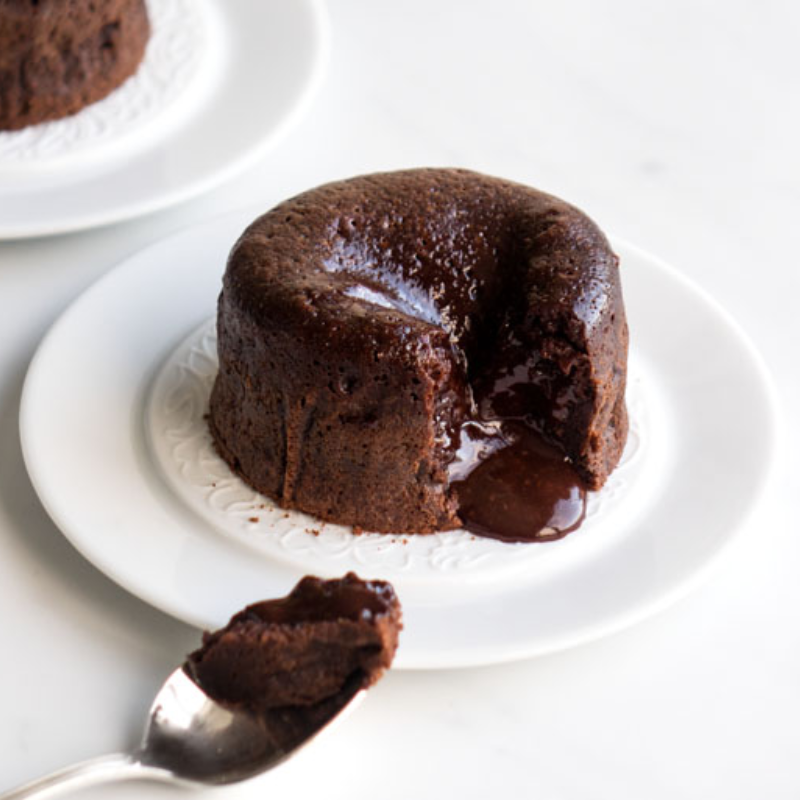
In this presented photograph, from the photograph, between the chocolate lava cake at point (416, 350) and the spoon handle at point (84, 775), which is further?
the chocolate lava cake at point (416, 350)

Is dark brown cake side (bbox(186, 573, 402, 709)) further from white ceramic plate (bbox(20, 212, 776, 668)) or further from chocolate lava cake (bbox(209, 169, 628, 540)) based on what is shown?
chocolate lava cake (bbox(209, 169, 628, 540))

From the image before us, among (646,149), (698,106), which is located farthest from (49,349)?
(698,106)

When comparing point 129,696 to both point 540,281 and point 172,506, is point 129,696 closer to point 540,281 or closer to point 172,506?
point 172,506

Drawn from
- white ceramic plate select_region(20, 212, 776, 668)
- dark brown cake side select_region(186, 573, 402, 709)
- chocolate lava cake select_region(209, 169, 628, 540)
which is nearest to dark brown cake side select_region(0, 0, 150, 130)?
white ceramic plate select_region(20, 212, 776, 668)

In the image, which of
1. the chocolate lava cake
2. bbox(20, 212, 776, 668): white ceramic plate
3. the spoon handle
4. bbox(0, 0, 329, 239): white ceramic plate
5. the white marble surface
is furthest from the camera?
bbox(0, 0, 329, 239): white ceramic plate

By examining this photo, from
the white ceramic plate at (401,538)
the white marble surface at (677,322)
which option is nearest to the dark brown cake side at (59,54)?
the white marble surface at (677,322)

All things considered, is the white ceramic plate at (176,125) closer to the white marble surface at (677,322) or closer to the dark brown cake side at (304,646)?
the white marble surface at (677,322)

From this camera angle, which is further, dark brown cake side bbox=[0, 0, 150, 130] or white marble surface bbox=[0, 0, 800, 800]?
dark brown cake side bbox=[0, 0, 150, 130]

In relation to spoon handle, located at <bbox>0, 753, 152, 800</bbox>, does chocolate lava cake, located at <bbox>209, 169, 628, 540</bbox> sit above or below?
above
